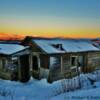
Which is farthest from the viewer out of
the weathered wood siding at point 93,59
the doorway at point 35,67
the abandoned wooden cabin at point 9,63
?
the weathered wood siding at point 93,59

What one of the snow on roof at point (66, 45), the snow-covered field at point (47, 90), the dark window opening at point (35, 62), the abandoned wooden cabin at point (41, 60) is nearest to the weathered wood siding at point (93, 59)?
the snow on roof at point (66, 45)

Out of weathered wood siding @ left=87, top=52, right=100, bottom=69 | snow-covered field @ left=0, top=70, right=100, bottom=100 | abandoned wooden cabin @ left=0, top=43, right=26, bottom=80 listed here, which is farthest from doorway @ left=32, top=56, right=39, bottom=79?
weathered wood siding @ left=87, top=52, right=100, bottom=69

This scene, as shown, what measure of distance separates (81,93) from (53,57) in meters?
3.07

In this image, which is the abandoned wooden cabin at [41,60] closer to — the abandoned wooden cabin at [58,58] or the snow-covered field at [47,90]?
the abandoned wooden cabin at [58,58]

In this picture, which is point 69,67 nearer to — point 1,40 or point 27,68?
point 27,68

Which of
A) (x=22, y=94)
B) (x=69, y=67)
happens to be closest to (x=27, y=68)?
(x=69, y=67)

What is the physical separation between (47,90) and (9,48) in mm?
3174

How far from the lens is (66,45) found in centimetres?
1133

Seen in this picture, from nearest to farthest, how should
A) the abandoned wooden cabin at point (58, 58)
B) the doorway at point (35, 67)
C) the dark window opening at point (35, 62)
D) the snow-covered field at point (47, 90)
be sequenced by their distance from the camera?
the snow-covered field at point (47, 90) → the abandoned wooden cabin at point (58, 58) → the doorway at point (35, 67) → the dark window opening at point (35, 62)

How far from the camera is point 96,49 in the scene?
1244cm

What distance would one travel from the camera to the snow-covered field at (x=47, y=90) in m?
7.24

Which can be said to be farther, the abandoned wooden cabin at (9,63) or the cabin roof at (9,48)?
the cabin roof at (9,48)

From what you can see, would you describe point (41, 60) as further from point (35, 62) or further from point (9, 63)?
point (9, 63)

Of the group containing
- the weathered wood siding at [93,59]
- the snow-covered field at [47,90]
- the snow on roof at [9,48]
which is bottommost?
the snow-covered field at [47,90]
